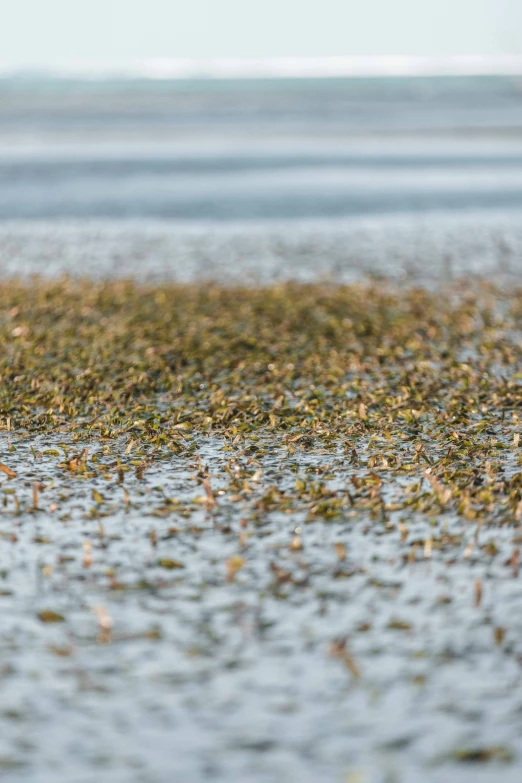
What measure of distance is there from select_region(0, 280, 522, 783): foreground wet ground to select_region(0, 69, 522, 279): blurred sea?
9858 mm

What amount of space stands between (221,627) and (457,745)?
1.96m

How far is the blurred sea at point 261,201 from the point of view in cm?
2606

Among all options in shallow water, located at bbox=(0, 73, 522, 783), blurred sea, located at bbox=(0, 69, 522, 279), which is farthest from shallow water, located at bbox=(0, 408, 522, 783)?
blurred sea, located at bbox=(0, 69, 522, 279)

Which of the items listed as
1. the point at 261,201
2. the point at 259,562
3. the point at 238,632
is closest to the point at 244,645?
the point at 238,632

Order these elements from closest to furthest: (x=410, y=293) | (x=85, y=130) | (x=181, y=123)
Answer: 1. (x=410, y=293)
2. (x=85, y=130)
3. (x=181, y=123)

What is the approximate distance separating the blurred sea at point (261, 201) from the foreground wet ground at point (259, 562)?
32.3 ft

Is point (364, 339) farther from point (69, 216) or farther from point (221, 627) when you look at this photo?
point (69, 216)

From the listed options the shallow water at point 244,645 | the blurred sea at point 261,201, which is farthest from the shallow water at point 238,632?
the blurred sea at point 261,201

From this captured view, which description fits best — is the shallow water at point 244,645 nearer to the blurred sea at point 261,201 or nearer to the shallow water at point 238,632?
the shallow water at point 238,632

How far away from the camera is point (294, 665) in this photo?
23.6 ft

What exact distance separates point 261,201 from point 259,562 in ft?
91.5

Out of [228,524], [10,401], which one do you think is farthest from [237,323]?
[228,524]

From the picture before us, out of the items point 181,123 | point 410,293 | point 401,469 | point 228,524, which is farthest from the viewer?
point 181,123

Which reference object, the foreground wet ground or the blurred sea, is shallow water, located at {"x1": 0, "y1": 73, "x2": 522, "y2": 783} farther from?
the blurred sea
